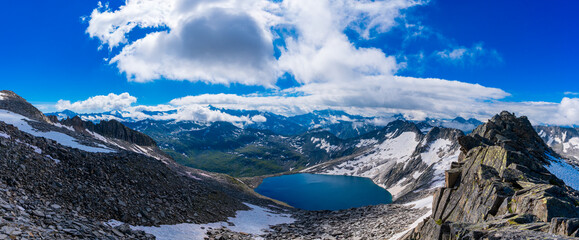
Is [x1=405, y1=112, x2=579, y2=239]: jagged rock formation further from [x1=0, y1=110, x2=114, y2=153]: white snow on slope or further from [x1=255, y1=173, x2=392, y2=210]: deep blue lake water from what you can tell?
[x1=255, y1=173, x2=392, y2=210]: deep blue lake water

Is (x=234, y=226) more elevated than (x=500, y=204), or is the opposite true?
(x=500, y=204)

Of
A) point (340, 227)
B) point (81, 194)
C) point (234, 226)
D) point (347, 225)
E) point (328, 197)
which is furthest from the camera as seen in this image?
point (328, 197)

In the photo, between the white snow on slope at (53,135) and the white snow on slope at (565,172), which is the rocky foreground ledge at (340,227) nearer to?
the white snow on slope at (53,135)

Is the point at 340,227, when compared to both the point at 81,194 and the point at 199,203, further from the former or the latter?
the point at 81,194

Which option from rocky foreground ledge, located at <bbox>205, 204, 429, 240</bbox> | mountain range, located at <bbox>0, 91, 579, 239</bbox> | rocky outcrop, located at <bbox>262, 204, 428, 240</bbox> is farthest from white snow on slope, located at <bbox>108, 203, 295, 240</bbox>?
rocky outcrop, located at <bbox>262, 204, 428, 240</bbox>

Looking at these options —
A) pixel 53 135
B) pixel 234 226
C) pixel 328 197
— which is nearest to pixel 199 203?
pixel 234 226

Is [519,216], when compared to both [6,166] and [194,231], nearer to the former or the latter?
[194,231]

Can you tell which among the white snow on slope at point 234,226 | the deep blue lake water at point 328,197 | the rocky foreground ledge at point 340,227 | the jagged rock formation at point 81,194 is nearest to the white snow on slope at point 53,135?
the jagged rock formation at point 81,194
